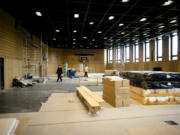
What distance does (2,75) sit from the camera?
6.60 meters

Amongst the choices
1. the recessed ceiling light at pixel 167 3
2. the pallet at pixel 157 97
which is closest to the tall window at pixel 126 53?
the recessed ceiling light at pixel 167 3

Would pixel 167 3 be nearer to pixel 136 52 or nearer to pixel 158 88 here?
pixel 158 88

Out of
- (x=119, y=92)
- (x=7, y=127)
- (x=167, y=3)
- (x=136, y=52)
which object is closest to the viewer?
(x=7, y=127)

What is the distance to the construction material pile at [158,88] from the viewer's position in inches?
154

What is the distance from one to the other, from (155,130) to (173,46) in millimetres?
11352

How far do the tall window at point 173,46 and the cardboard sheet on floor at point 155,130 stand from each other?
10.7m

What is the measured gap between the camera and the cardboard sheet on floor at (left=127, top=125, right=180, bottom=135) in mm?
2277

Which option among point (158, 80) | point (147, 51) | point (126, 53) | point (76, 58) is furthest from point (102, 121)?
point (76, 58)

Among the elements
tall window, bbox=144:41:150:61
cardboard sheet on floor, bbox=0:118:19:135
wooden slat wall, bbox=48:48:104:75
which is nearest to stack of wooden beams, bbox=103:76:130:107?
cardboard sheet on floor, bbox=0:118:19:135

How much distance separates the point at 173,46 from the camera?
36.1ft

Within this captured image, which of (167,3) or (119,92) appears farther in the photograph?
(167,3)

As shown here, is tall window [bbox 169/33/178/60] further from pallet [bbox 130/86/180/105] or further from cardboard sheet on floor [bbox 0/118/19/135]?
cardboard sheet on floor [bbox 0/118/19/135]

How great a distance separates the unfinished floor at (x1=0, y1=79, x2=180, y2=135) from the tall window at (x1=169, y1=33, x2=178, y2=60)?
9185 mm

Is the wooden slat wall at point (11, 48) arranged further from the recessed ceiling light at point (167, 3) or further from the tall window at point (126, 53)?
the tall window at point (126, 53)
